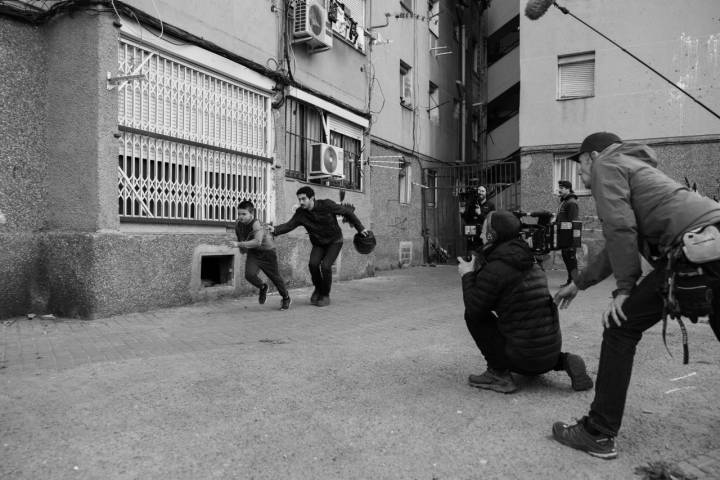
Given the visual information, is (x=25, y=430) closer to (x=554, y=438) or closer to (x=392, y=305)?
A: (x=554, y=438)

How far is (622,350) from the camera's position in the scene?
268cm

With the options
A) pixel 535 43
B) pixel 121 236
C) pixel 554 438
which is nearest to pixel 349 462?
pixel 554 438

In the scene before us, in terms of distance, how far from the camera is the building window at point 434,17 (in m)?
16.7

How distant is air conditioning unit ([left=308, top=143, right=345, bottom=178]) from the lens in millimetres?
9992

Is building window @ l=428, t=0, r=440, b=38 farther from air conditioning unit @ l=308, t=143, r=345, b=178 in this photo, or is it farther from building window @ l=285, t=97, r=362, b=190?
air conditioning unit @ l=308, t=143, r=345, b=178

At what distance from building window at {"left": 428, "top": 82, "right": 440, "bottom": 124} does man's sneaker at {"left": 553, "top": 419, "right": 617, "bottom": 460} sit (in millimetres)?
14652

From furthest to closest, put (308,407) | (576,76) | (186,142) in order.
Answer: (576,76)
(186,142)
(308,407)

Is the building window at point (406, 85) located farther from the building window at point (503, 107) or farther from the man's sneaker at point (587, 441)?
the man's sneaker at point (587, 441)

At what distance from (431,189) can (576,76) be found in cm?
505

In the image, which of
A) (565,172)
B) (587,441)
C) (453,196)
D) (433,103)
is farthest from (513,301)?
(453,196)

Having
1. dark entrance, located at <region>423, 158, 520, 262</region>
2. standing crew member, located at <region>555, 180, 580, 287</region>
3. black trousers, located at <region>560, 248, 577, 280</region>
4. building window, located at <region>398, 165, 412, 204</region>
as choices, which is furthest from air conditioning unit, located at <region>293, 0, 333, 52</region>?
dark entrance, located at <region>423, 158, 520, 262</region>

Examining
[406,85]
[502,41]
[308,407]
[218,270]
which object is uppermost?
[502,41]

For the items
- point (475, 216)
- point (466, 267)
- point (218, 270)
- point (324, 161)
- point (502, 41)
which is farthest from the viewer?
point (502, 41)

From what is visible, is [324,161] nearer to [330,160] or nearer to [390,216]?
[330,160]
